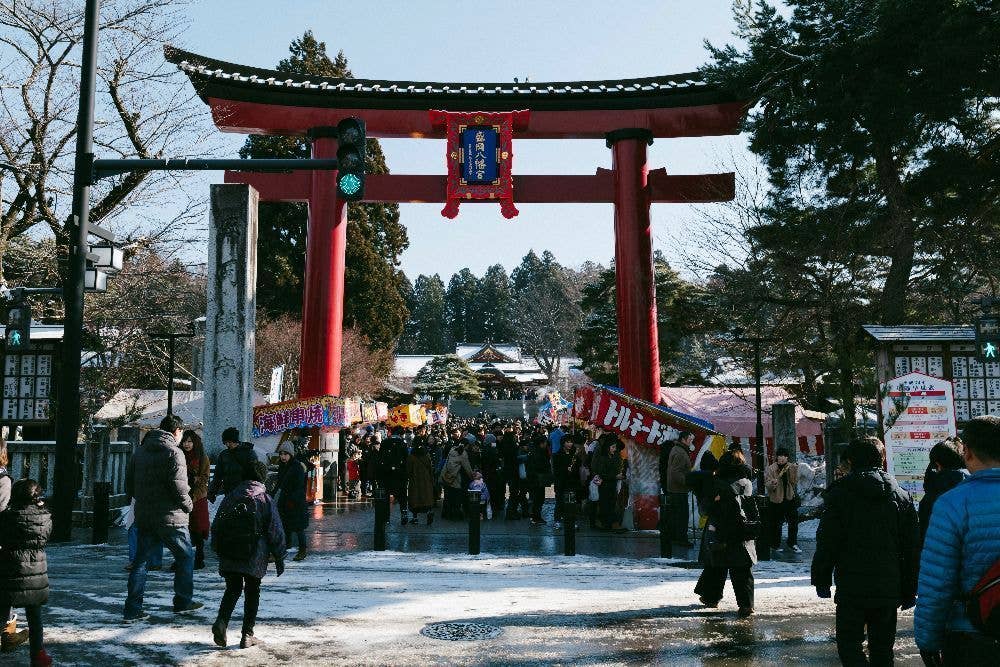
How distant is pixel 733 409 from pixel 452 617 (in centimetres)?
1633

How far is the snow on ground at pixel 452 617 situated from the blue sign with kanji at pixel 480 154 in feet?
35.5

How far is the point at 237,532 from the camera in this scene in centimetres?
568

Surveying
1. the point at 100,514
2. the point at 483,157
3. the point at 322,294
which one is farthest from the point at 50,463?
the point at 483,157

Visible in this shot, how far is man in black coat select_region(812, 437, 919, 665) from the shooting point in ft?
15.5

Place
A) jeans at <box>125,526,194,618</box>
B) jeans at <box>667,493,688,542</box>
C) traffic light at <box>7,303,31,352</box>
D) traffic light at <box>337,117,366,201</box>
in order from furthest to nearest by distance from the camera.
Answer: traffic light at <box>7,303,31,352</box> < jeans at <box>667,493,688,542</box> < traffic light at <box>337,117,366,201</box> < jeans at <box>125,526,194,618</box>

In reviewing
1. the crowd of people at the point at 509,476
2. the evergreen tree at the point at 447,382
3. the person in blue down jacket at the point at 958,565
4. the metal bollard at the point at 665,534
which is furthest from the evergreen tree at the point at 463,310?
the person in blue down jacket at the point at 958,565

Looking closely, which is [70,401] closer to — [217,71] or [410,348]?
[217,71]

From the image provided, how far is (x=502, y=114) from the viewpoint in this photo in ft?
60.2

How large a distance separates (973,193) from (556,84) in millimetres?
9158

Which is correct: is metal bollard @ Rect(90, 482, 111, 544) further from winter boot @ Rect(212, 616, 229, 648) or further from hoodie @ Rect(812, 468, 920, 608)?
hoodie @ Rect(812, 468, 920, 608)

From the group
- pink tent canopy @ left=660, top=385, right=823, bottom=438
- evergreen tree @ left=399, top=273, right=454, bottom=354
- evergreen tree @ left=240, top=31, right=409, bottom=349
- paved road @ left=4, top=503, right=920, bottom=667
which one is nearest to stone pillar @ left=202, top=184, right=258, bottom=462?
paved road @ left=4, top=503, right=920, bottom=667

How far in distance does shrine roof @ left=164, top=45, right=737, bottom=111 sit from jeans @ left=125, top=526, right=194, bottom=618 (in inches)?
544

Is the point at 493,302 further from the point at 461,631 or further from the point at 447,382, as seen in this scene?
the point at 461,631

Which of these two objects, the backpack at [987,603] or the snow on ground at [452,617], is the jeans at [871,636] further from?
the backpack at [987,603]
